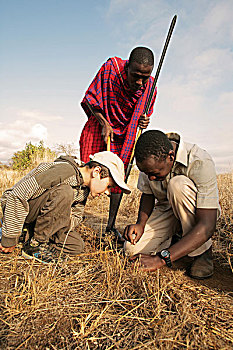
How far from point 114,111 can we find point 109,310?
2.28 m

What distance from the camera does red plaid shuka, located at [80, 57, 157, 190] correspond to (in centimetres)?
308

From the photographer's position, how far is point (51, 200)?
2.23 m

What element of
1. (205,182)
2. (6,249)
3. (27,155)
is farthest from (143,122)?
(27,155)

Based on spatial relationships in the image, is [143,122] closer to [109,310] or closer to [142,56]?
[142,56]

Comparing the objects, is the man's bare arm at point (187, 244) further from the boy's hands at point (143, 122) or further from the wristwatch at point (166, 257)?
the boy's hands at point (143, 122)

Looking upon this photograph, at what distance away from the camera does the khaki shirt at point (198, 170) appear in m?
2.08

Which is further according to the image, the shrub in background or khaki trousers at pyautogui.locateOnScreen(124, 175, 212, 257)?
the shrub in background

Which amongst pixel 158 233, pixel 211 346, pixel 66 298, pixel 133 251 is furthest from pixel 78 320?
pixel 158 233

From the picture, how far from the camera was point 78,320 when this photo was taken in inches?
55.5

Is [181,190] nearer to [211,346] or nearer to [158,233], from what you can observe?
[158,233]

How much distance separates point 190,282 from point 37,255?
1276 millimetres

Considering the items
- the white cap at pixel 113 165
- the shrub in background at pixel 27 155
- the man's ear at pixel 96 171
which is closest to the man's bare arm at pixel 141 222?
the white cap at pixel 113 165

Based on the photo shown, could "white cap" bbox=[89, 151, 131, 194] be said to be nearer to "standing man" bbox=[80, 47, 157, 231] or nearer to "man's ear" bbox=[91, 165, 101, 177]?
"man's ear" bbox=[91, 165, 101, 177]

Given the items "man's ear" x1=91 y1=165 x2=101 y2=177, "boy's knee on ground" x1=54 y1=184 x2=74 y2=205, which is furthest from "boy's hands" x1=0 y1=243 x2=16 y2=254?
"man's ear" x1=91 y1=165 x2=101 y2=177
